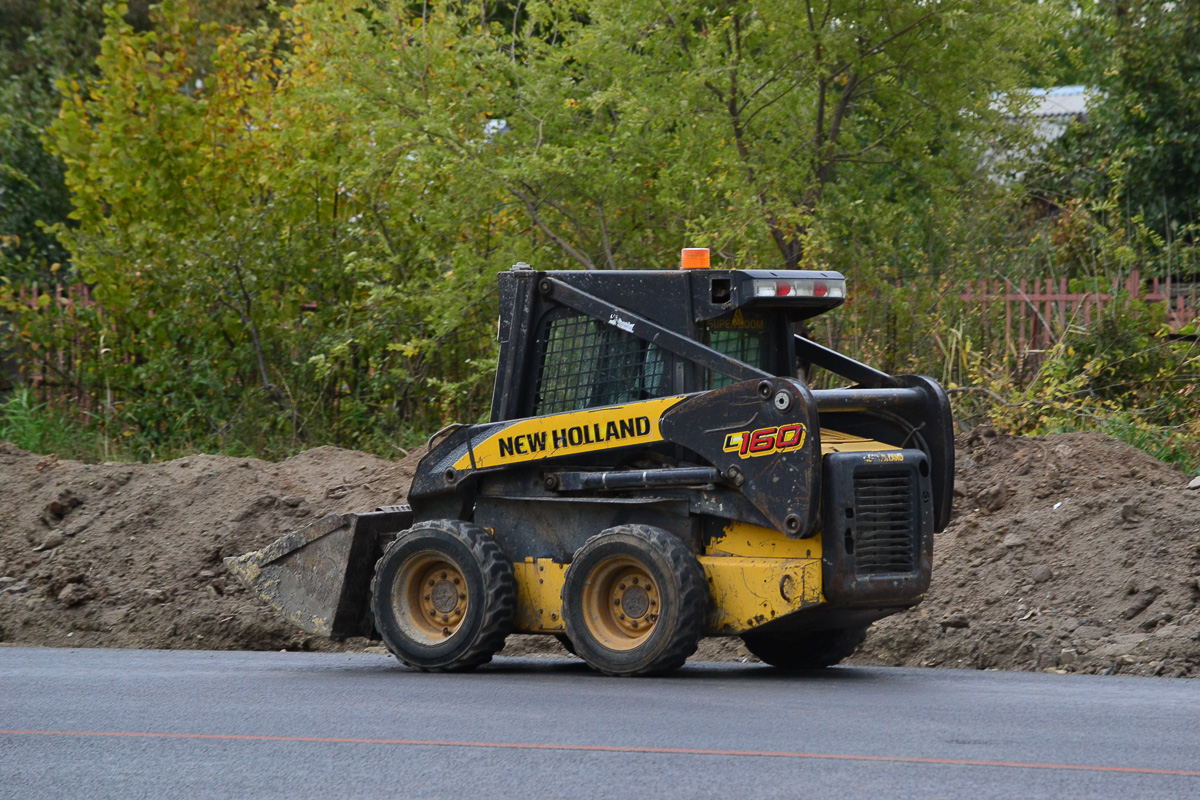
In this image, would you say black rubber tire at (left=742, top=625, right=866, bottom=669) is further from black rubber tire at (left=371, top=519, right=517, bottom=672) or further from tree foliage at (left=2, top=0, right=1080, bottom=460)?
tree foliage at (left=2, top=0, right=1080, bottom=460)

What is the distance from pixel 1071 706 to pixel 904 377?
7.22 feet

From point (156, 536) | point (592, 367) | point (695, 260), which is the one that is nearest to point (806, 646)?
point (592, 367)

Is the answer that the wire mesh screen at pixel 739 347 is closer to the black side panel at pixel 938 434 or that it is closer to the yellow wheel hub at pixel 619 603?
the black side panel at pixel 938 434

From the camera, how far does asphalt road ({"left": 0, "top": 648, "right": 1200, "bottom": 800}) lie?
18.1 ft

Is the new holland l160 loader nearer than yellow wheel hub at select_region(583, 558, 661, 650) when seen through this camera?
Yes

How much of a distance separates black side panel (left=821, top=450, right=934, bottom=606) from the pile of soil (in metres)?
1.78

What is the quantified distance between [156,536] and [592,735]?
275 inches

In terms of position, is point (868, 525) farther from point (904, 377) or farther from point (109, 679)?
point (109, 679)

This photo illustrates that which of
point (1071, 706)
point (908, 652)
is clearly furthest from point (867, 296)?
point (1071, 706)

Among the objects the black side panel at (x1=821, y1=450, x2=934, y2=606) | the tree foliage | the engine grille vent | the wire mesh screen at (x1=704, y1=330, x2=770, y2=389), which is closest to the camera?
the black side panel at (x1=821, y1=450, x2=934, y2=606)

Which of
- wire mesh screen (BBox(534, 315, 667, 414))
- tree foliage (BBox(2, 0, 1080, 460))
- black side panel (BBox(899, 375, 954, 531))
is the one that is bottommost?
black side panel (BBox(899, 375, 954, 531))

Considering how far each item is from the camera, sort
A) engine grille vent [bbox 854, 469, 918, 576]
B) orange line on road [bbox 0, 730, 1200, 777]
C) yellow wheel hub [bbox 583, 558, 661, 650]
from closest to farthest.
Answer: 1. orange line on road [bbox 0, 730, 1200, 777]
2. engine grille vent [bbox 854, 469, 918, 576]
3. yellow wheel hub [bbox 583, 558, 661, 650]

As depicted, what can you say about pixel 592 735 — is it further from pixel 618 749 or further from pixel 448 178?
pixel 448 178

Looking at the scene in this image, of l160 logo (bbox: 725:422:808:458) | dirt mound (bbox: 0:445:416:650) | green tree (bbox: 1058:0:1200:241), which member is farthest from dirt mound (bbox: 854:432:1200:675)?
green tree (bbox: 1058:0:1200:241)
